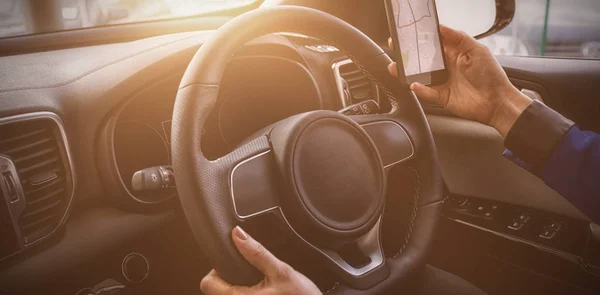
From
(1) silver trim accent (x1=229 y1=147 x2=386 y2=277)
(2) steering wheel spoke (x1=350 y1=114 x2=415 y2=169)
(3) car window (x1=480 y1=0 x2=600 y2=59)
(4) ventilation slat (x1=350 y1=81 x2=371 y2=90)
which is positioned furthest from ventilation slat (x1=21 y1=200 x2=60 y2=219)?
(3) car window (x1=480 y1=0 x2=600 y2=59)

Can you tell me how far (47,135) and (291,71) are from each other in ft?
2.70

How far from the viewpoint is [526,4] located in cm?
1233

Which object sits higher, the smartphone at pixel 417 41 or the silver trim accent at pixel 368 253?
the smartphone at pixel 417 41

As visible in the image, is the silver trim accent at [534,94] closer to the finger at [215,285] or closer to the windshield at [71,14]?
the windshield at [71,14]

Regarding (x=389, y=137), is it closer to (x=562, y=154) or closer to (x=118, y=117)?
(x=562, y=154)

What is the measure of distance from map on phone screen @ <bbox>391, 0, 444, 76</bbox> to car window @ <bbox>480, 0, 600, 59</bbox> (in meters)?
9.61

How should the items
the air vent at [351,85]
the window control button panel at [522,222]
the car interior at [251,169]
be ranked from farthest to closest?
the air vent at [351,85] < the window control button panel at [522,222] < the car interior at [251,169]

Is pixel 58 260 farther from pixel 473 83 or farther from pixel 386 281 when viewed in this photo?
pixel 473 83

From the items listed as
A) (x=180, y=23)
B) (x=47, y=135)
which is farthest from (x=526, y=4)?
(x=47, y=135)

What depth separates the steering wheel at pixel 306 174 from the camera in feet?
3.63

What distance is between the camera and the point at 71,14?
98.8 inches

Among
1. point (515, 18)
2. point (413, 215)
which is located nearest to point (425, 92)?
point (413, 215)

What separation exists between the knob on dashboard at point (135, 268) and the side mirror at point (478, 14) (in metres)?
1.54

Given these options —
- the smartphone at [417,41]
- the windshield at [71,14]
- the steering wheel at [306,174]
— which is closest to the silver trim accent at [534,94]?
the smartphone at [417,41]
